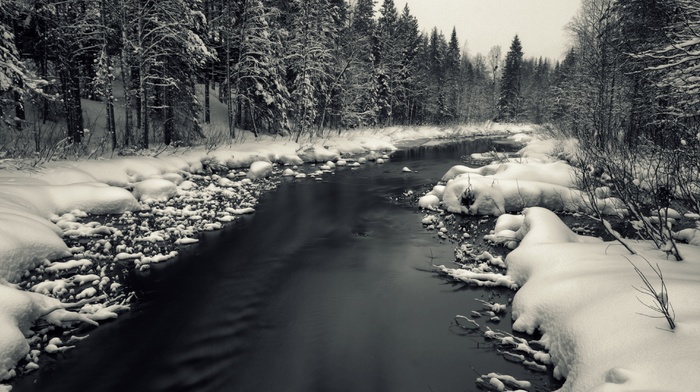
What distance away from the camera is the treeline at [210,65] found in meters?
14.0

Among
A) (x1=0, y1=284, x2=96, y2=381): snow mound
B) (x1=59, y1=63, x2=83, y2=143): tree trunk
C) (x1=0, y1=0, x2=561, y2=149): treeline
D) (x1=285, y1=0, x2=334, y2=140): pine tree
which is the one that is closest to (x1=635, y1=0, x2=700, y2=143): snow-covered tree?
(x1=0, y1=284, x2=96, y2=381): snow mound

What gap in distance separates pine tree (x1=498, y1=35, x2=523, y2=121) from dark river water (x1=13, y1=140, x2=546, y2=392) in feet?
188

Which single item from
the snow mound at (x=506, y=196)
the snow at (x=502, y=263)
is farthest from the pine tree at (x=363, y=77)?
the snow mound at (x=506, y=196)

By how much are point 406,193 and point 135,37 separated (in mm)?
12840

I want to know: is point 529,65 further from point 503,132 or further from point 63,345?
point 63,345

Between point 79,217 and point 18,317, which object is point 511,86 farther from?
point 18,317

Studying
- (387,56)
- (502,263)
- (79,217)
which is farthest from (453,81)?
(79,217)

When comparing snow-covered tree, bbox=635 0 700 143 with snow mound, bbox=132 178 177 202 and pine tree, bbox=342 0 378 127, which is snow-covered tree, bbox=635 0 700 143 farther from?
pine tree, bbox=342 0 378 127

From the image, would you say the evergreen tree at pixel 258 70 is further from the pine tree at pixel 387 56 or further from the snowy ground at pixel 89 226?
the pine tree at pixel 387 56

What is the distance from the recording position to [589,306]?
4773 mm

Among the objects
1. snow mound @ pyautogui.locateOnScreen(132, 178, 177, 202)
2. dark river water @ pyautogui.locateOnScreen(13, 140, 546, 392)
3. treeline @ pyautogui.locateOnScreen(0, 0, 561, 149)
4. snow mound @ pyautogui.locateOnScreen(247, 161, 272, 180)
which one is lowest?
dark river water @ pyautogui.locateOnScreen(13, 140, 546, 392)

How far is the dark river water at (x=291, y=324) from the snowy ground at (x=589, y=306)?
351 millimetres

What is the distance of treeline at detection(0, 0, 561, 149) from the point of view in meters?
14.0

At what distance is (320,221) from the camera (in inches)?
473
